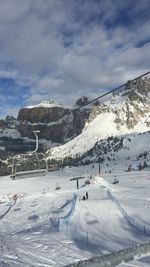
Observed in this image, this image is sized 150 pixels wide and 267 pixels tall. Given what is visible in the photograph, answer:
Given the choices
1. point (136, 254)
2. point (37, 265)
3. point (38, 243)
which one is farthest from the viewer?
point (38, 243)

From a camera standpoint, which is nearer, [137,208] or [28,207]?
[137,208]

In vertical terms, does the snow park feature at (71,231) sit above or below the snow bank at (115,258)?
below

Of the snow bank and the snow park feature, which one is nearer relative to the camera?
the snow bank

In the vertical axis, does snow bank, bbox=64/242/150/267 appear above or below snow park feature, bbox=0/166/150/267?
above

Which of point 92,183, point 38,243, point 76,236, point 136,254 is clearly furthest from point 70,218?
point 92,183

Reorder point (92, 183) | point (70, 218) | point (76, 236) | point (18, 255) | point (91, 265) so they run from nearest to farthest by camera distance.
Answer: point (91, 265) → point (18, 255) → point (76, 236) → point (70, 218) → point (92, 183)

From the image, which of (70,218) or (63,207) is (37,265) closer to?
(70,218)

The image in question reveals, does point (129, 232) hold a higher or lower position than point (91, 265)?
lower

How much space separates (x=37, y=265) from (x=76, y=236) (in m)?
13.6

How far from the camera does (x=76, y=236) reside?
42.1m

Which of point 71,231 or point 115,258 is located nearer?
point 115,258

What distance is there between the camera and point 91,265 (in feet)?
22.2

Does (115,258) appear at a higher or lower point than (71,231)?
higher

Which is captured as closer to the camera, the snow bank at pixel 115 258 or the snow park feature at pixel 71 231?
the snow bank at pixel 115 258
